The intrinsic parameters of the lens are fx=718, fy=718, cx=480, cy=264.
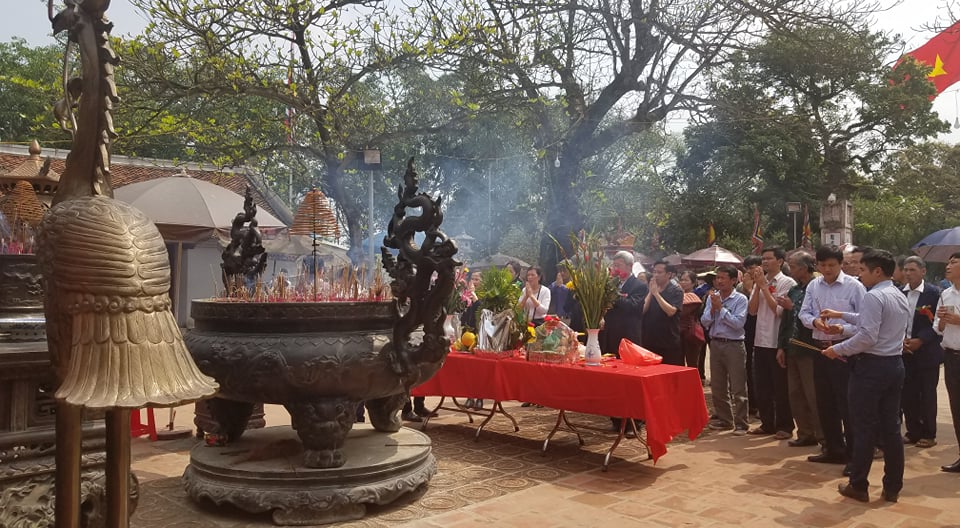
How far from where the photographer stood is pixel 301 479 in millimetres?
4266

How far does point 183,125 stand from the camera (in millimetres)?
10734

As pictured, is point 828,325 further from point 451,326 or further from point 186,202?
point 186,202

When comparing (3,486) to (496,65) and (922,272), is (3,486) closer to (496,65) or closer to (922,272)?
(922,272)

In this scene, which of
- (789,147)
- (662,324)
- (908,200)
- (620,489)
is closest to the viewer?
(620,489)

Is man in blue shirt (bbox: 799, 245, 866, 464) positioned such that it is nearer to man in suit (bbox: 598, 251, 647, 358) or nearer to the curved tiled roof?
man in suit (bbox: 598, 251, 647, 358)

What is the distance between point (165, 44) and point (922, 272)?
9.96 m

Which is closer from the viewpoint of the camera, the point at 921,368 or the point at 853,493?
the point at 853,493

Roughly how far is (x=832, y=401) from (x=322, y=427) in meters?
3.92

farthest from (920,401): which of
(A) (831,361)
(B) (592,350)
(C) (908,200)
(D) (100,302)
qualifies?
(C) (908,200)

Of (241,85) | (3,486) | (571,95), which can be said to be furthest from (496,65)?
(3,486)

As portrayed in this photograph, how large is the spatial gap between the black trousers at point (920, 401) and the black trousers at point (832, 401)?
117 centimetres

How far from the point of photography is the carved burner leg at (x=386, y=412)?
207 inches

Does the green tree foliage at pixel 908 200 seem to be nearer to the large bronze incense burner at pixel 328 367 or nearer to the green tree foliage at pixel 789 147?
the green tree foliage at pixel 789 147

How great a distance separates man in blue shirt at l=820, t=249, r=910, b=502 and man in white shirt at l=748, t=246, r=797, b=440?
1855mm
